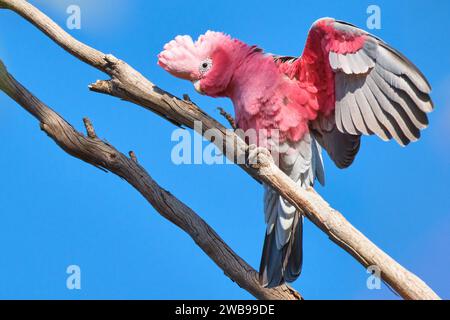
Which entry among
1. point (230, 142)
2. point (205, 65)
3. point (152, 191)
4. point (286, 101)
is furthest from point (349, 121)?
point (152, 191)

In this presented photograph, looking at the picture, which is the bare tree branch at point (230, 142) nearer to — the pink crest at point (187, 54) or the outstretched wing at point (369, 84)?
the pink crest at point (187, 54)

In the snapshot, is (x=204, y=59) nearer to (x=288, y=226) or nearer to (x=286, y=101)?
(x=286, y=101)

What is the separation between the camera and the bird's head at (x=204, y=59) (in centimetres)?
267

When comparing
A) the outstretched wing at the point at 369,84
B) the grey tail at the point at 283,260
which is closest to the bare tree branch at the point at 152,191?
the grey tail at the point at 283,260

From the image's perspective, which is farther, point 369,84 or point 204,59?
point 204,59

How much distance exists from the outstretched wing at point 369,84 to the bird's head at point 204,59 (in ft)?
1.05

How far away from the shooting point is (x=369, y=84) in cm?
249

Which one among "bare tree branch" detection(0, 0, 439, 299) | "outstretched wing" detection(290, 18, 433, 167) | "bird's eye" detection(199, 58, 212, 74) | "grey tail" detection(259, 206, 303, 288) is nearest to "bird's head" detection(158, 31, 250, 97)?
"bird's eye" detection(199, 58, 212, 74)

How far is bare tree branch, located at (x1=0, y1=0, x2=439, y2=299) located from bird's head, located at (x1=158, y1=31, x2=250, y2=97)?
16 centimetres

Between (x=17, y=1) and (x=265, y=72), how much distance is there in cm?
108

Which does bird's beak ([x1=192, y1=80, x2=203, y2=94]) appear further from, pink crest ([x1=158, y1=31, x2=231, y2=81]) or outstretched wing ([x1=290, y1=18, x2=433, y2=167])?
outstretched wing ([x1=290, y1=18, x2=433, y2=167])

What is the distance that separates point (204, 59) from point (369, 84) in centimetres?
66

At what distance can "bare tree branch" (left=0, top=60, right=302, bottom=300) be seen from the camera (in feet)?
8.79

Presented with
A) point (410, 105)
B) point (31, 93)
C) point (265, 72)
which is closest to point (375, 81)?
point (410, 105)
